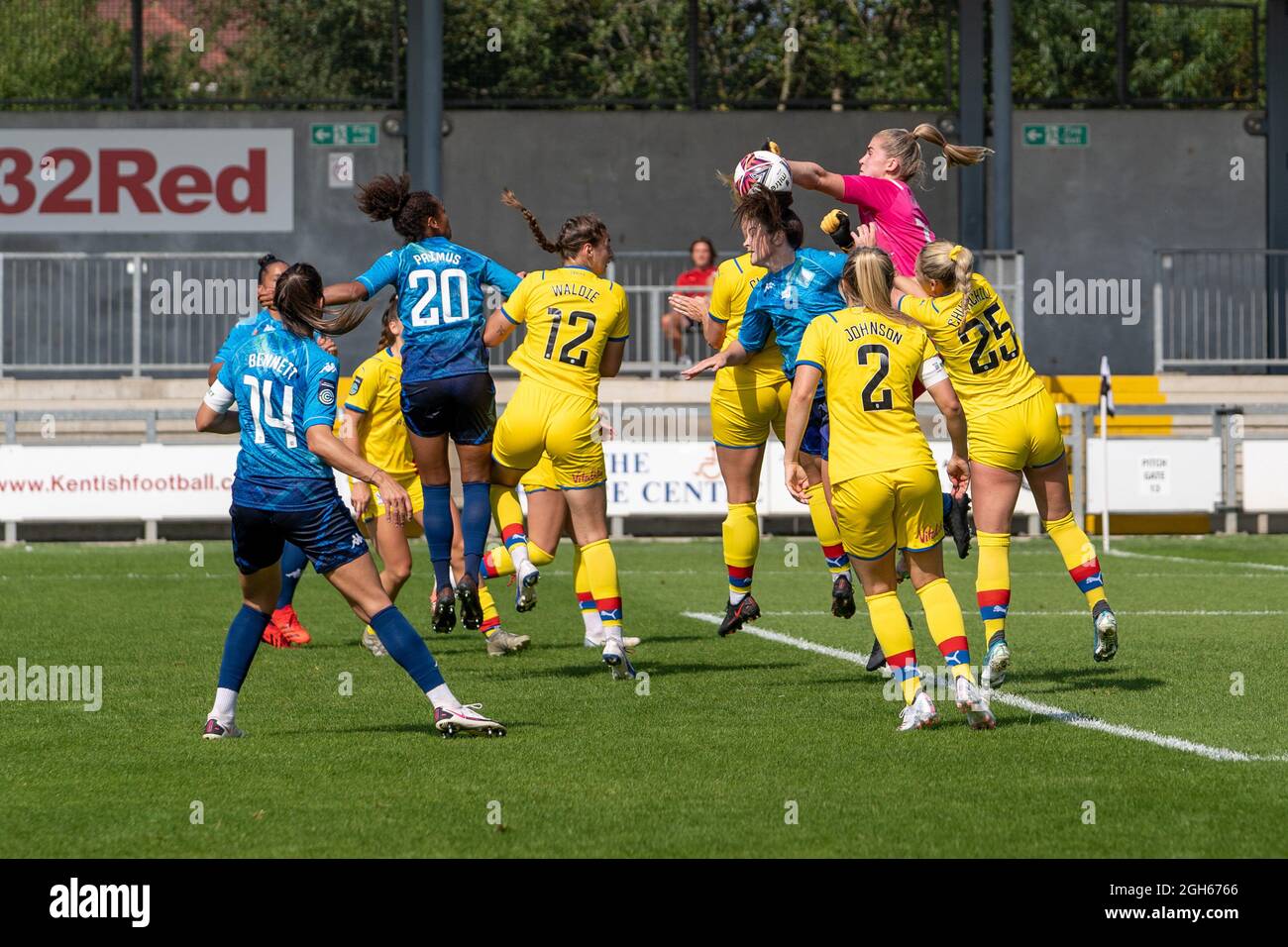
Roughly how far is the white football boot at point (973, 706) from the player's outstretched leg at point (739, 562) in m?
2.86

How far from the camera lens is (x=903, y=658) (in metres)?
8.48

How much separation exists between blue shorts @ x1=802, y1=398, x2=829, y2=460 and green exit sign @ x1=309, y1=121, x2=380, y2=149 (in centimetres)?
→ 1933

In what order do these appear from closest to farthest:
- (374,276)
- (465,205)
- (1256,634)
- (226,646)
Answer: (226,646) < (374,276) < (1256,634) < (465,205)

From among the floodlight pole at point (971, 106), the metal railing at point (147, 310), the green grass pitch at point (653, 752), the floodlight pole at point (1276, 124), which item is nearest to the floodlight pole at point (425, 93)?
the metal railing at point (147, 310)

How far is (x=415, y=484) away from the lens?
12742 mm

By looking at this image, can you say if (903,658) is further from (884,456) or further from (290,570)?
(290,570)

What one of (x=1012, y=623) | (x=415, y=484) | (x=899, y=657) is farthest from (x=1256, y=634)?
(x=415, y=484)

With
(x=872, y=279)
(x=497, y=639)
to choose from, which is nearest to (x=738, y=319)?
(x=497, y=639)

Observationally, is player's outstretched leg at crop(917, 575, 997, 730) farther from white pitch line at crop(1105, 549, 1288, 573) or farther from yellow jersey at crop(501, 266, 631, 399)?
white pitch line at crop(1105, 549, 1288, 573)

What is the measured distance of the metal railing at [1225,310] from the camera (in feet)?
88.8
